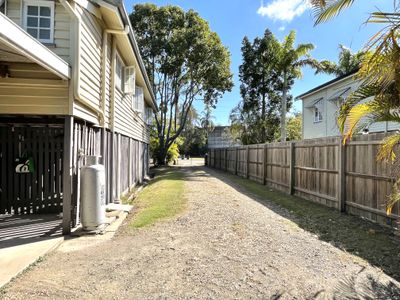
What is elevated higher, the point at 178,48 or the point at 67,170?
the point at 178,48

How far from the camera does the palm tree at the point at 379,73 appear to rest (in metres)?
3.47

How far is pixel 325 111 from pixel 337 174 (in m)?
14.1

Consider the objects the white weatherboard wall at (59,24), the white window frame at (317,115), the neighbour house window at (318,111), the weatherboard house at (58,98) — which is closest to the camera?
the weatherboard house at (58,98)

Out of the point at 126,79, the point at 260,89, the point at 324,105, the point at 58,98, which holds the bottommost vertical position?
the point at 58,98

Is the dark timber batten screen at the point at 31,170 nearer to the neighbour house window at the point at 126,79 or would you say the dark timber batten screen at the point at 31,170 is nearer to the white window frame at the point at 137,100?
the neighbour house window at the point at 126,79

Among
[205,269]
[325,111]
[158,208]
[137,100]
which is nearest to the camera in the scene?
[205,269]

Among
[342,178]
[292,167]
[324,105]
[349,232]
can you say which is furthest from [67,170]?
[324,105]

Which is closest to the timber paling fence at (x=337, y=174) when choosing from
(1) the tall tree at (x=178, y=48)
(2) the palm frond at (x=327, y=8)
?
(2) the palm frond at (x=327, y=8)

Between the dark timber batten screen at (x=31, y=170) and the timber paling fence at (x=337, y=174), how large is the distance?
23.1 ft

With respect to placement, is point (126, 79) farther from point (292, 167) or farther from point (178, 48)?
point (178, 48)

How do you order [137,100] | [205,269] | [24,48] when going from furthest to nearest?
[137,100] → [205,269] → [24,48]

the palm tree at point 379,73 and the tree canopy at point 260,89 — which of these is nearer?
the palm tree at point 379,73

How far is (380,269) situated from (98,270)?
12.3 feet

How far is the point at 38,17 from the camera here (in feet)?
19.2
